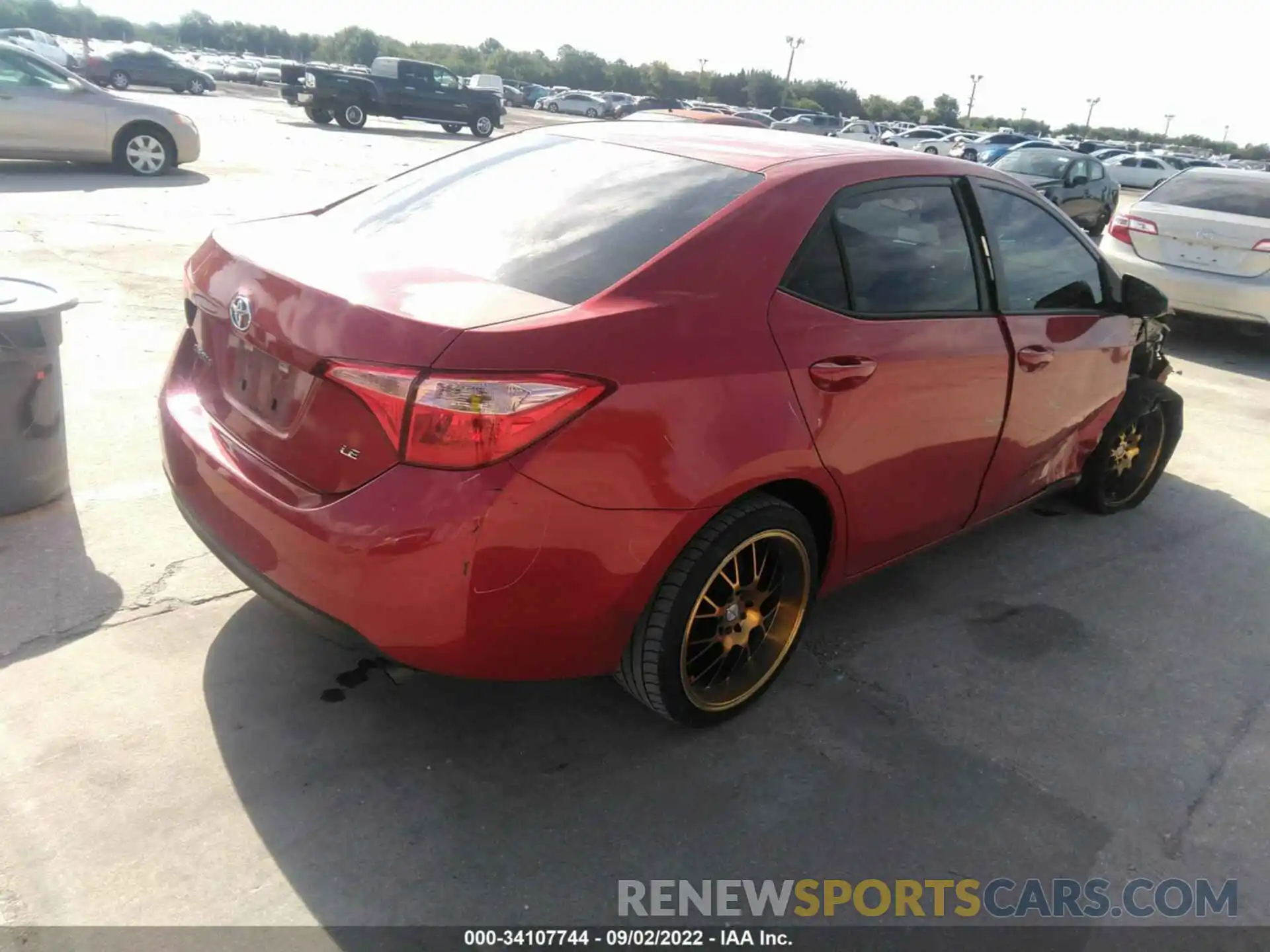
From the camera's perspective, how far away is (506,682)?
3.13 metres

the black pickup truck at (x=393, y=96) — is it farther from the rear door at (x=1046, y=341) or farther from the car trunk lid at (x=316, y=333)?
the car trunk lid at (x=316, y=333)

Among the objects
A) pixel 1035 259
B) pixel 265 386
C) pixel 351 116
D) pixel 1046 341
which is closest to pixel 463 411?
pixel 265 386

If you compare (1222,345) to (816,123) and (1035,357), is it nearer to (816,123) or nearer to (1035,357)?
(1035,357)

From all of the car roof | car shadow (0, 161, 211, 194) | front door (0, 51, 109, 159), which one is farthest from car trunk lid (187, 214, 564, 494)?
front door (0, 51, 109, 159)

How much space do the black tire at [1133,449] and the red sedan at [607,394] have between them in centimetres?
133

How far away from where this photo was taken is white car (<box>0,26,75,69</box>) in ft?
105

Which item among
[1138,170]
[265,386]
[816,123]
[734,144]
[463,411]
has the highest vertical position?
[816,123]

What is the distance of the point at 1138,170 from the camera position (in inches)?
1391

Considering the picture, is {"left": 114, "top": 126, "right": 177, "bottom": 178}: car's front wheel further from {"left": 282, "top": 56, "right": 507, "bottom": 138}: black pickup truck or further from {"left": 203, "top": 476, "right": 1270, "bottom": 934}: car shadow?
{"left": 282, "top": 56, "right": 507, "bottom": 138}: black pickup truck

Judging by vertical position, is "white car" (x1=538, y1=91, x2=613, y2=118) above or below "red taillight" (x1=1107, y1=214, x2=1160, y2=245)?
above

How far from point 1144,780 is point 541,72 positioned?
98.9 metres

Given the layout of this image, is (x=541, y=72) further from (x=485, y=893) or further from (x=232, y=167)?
(x=485, y=893)

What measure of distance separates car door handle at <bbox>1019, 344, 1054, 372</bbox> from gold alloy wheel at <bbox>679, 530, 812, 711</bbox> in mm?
1275

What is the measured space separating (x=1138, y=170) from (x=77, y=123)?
35.2 meters
